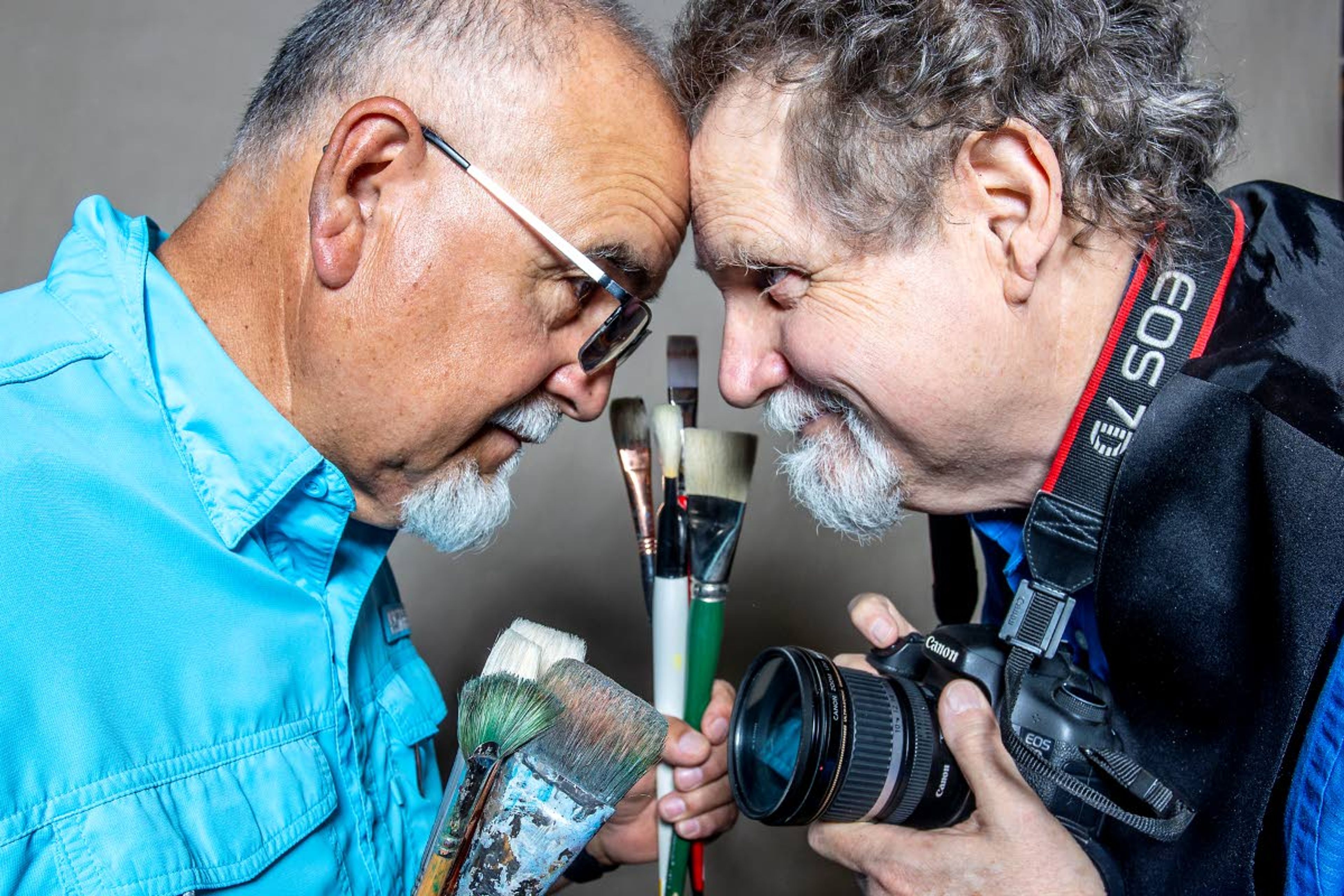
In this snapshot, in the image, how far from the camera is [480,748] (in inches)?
33.2

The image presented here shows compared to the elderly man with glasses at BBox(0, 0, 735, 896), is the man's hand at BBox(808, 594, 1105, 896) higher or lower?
lower

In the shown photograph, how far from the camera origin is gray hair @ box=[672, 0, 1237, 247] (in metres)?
1.04

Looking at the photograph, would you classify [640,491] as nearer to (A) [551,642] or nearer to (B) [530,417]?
(B) [530,417]

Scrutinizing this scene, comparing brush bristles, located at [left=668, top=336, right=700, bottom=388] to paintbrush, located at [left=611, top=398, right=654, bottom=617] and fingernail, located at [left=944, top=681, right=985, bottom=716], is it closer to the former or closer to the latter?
paintbrush, located at [left=611, top=398, right=654, bottom=617]

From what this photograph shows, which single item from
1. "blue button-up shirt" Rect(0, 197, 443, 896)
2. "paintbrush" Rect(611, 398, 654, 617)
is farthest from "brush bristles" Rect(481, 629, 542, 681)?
"paintbrush" Rect(611, 398, 654, 617)

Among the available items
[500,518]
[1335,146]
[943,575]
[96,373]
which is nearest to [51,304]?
Answer: [96,373]

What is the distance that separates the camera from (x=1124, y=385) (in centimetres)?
103

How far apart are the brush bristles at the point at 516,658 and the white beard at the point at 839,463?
1.32ft

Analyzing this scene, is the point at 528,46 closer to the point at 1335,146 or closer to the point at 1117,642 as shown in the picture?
the point at 1117,642

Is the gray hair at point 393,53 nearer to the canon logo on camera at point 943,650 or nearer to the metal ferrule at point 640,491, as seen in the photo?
the metal ferrule at point 640,491

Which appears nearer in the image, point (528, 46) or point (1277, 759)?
point (1277, 759)

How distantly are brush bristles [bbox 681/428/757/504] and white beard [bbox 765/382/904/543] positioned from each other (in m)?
0.05

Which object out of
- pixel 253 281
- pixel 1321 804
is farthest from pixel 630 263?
pixel 1321 804

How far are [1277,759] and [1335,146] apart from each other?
241cm
